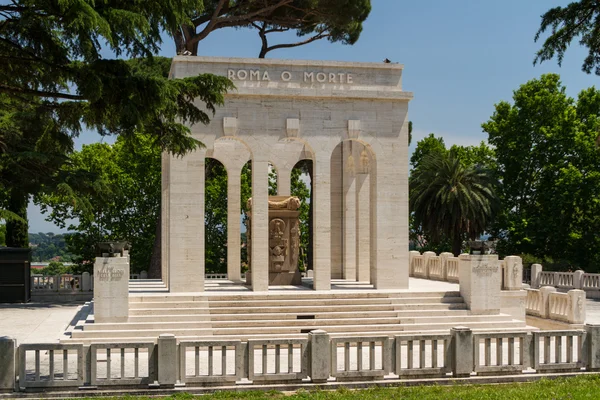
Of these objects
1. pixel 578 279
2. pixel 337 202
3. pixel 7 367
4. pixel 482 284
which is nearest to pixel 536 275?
pixel 578 279

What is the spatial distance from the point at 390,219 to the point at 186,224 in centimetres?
684

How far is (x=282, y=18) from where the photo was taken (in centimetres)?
4028

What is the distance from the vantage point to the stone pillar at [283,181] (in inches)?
1233

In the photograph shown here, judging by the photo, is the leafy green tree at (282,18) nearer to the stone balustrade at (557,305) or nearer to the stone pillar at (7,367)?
the stone balustrade at (557,305)

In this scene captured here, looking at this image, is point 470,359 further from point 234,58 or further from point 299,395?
point 234,58

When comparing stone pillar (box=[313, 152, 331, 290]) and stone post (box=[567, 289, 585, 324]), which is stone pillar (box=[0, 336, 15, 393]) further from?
stone post (box=[567, 289, 585, 324])

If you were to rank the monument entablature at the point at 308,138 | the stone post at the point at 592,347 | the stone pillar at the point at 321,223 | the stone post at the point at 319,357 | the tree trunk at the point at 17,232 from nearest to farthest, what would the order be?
the stone post at the point at 319,357 < the stone post at the point at 592,347 < the monument entablature at the point at 308,138 < the stone pillar at the point at 321,223 < the tree trunk at the point at 17,232

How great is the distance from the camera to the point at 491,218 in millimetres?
51094

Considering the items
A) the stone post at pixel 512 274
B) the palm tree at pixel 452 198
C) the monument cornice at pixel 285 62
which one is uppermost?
the monument cornice at pixel 285 62

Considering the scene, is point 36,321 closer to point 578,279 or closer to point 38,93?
point 38,93

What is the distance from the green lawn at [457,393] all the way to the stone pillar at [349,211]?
15.3 metres

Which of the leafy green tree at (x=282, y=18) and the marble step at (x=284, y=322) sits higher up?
the leafy green tree at (x=282, y=18)

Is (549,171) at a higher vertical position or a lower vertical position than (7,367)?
higher

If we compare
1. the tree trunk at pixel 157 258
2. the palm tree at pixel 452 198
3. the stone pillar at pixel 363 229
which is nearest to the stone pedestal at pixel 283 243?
the stone pillar at pixel 363 229
